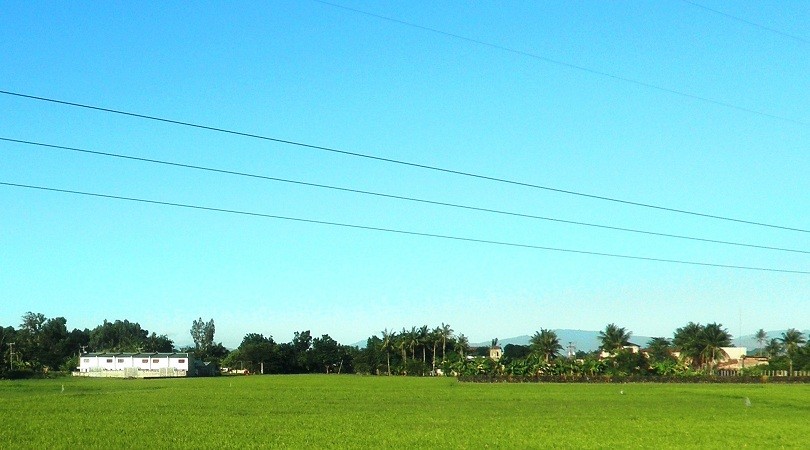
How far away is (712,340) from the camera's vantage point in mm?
158000

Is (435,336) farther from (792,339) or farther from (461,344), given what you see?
(792,339)

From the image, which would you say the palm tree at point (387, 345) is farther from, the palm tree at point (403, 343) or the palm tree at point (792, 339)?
the palm tree at point (792, 339)

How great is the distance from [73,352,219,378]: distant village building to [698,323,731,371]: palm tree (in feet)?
311

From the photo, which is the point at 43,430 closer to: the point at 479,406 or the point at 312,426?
the point at 312,426

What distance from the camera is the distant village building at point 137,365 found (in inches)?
6191

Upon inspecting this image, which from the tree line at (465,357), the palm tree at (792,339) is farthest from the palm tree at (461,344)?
the palm tree at (792,339)

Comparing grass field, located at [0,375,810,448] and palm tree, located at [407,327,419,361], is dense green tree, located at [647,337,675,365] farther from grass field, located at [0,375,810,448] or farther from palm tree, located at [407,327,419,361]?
grass field, located at [0,375,810,448]

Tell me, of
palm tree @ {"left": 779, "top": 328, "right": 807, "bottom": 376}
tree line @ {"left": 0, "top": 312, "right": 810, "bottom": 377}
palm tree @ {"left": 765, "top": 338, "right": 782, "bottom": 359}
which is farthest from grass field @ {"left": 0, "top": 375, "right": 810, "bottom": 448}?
palm tree @ {"left": 765, "top": 338, "right": 782, "bottom": 359}

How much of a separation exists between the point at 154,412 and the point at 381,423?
13900 millimetres

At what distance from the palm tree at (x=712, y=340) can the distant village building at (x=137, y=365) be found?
3731 inches

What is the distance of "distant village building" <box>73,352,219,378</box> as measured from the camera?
157250 millimetres

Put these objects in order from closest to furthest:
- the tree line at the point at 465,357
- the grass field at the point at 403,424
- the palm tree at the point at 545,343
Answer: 1. the grass field at the point at 403,424
2. the tree line at the point at 465,357
3. the palm tree at the point at 545,343

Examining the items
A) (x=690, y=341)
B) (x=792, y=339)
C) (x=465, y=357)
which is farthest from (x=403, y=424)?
(x=792, y=339)

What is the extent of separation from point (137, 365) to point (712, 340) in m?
106
